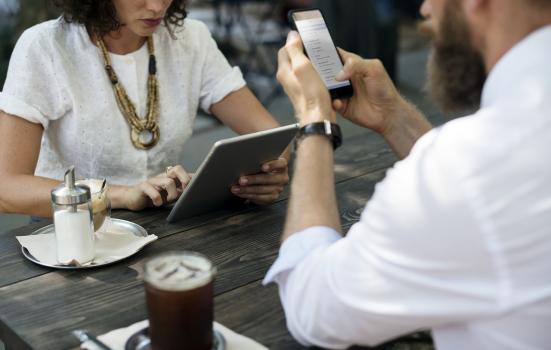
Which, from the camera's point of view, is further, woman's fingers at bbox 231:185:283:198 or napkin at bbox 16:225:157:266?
woman's fingers at bbox 231:185:283:198

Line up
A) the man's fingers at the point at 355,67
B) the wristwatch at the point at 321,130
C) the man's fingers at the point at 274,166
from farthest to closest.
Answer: the man's fingers at the point at 274,166
the man's fingers at the point at 355,67
the wristwatch at the point at 321,130

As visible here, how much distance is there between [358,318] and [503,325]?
0.62ft

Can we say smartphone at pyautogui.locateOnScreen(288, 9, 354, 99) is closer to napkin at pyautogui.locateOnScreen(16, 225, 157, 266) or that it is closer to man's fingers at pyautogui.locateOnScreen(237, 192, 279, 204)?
man's fingers at pyautogui.locateOnScreen(237, 192, 279, 204)

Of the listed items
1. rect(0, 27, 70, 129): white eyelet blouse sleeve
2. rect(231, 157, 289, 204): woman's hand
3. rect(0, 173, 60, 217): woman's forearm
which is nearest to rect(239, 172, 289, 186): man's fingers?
rect(231, 157, 289, 204): woman's hand

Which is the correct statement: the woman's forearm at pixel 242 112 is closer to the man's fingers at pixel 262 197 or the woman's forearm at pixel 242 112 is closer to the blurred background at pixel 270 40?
the man's fingers at pixel 262 197

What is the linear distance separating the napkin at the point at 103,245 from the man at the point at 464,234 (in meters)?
0.44

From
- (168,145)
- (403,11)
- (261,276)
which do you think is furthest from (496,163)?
(403,11)

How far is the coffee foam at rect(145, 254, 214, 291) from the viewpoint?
1.03 meters

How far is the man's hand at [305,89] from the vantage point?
129cm

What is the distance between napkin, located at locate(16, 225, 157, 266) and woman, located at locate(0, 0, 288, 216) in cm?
18

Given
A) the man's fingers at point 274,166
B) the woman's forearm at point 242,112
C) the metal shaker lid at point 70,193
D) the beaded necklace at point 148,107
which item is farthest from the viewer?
the woman's forearm at point 242,112

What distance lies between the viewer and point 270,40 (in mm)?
5531

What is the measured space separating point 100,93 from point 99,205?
635 millimetres

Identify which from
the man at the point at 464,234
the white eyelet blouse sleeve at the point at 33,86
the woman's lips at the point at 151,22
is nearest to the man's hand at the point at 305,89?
the man at the point at 464,234
